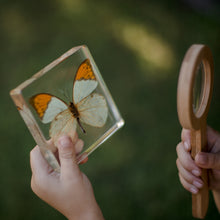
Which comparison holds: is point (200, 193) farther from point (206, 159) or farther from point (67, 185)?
point (67, 185)

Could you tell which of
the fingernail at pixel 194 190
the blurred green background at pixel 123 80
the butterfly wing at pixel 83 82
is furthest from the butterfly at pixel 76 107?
the blurred green background at pixel 123 80

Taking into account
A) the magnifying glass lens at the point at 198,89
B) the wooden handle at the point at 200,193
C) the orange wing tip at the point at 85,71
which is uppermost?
the orange wing tip at the point at 85,71

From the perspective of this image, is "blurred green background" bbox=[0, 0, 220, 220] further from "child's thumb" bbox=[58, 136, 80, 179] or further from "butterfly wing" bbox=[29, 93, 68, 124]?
"butterfly wing" bbox=[29, 93, 68, 124]

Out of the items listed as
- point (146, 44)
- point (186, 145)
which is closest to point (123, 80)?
point (146, 44)

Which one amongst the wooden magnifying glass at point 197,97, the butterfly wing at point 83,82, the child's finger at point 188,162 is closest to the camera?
the wooden magnifying glass at point 197,97

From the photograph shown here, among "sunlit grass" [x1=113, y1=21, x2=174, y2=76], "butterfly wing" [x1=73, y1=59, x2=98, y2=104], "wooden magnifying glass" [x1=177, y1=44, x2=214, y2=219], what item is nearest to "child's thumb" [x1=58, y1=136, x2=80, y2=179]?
"butterfly wing" [x1=73, y1=59, x2=98, y2=104]

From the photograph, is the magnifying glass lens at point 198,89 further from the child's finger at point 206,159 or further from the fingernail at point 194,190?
the fingernail at point 194,190

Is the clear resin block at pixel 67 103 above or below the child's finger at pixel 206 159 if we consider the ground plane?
above
